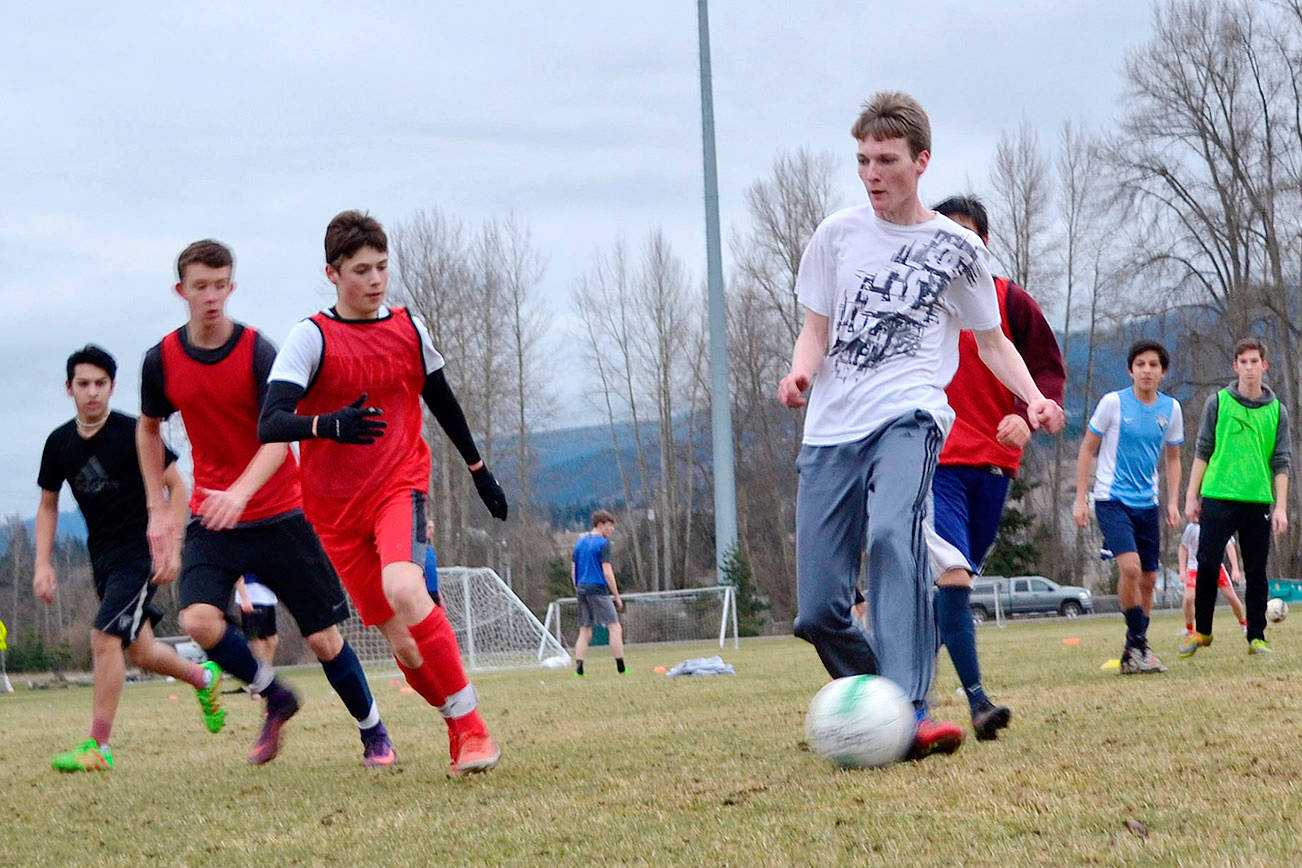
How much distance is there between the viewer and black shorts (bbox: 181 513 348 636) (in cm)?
651

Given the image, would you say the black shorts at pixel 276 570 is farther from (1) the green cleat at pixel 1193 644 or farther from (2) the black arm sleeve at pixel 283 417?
(1) the green cleat at pixel 1193 644

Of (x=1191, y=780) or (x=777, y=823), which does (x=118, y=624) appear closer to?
(x=777, y=823)

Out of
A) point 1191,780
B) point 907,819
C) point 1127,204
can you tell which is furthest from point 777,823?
point 1127,204

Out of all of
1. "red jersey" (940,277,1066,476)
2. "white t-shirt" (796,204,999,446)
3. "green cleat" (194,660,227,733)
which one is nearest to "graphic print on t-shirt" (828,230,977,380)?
"white t-shirt" (796,204,999,446)

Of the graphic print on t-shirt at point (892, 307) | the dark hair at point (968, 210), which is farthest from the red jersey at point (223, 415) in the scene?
the dark hair at point (968, 210)

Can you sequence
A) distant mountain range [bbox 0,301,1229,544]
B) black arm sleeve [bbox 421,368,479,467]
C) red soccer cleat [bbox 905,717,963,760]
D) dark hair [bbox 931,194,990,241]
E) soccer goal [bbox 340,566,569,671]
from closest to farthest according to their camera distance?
red soccer cleat [bbox 905,717,963,760]
black arm sleeve [bbox 421,368,479,467]
dark hair [bbox 931,194,990,241]
soccer goal [bbox 340,566,569,671]
distant mountain range [bbox 0,301,1229,544]

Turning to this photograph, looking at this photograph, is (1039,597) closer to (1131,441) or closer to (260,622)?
(260,622)

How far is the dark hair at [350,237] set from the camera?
18.3ft

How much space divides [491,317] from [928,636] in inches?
1840

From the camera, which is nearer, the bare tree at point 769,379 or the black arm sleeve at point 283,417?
the black arm sleeve at point 283,417

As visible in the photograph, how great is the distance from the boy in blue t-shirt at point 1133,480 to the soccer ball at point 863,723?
482 cm

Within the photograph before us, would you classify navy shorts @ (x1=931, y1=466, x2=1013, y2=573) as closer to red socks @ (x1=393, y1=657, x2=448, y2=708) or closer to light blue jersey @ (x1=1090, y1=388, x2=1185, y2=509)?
red socks @ (x1=393, y1=657, x2=448, y2=708)

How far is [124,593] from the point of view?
7.30 metres

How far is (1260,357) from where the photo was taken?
32.3ft
